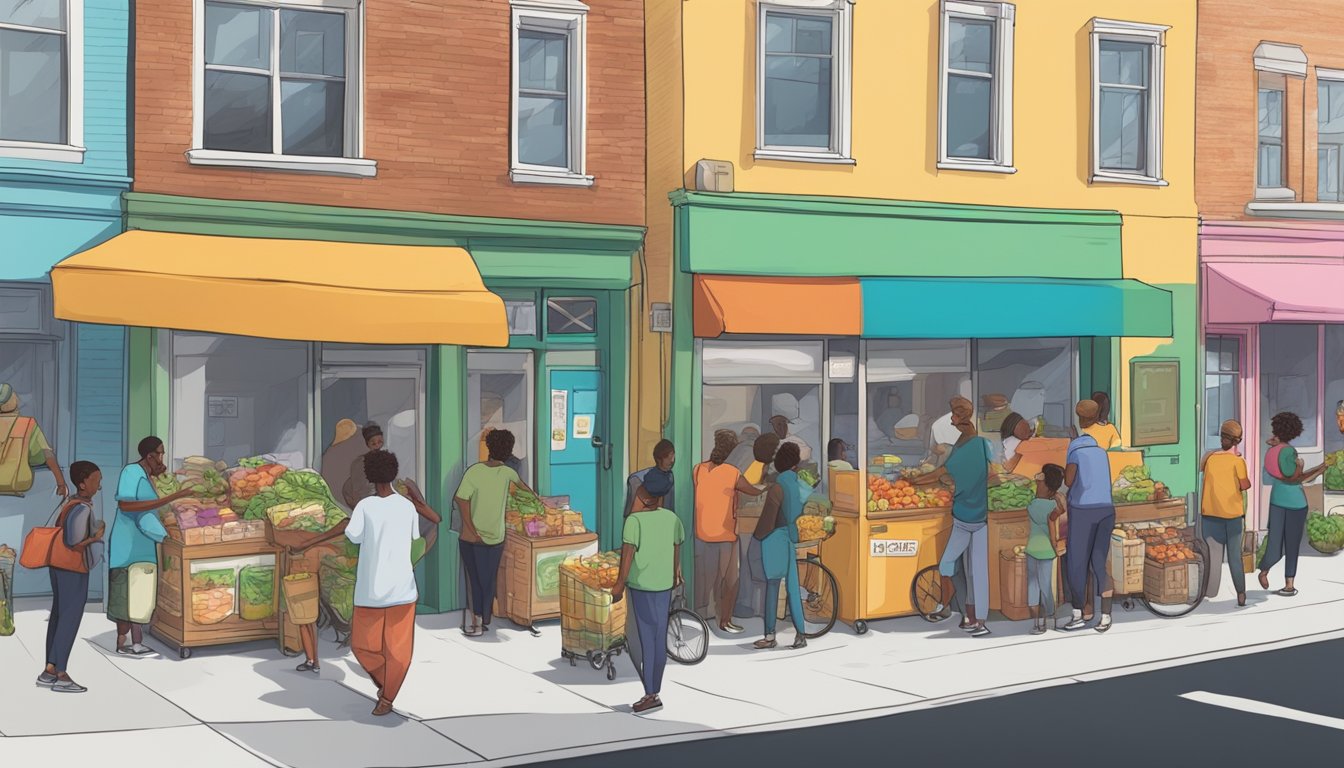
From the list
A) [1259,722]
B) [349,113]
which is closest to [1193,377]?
[1259,722]

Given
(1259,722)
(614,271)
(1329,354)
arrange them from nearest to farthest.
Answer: (1259,722)
(614,271)
(1329,354)

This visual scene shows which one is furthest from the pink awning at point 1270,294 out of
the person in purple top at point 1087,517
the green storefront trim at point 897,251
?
the person in purple top at point 1087,517

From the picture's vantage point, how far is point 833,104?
16172mm

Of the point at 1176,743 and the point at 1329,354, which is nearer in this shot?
the point at 1176,743

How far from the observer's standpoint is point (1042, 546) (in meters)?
13.6

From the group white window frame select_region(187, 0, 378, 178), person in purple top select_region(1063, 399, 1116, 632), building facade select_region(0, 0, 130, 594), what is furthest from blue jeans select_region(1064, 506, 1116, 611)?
building facade select_region(0, 0, 130, 594)

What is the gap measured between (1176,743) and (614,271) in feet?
25.2

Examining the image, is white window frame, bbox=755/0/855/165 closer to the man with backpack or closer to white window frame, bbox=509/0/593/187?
white window frame, bbox=509/0/593/187

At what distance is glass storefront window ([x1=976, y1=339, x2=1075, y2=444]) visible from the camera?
17078 mm

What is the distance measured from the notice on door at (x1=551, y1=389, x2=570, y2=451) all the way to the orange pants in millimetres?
5092

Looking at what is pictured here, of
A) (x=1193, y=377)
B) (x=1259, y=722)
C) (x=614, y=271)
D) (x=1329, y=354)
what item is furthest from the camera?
(x=1329, y=354)

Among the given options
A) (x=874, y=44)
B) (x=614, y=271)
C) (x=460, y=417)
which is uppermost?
(x=874, y=44)

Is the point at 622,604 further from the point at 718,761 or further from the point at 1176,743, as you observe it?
the point at 1176,743

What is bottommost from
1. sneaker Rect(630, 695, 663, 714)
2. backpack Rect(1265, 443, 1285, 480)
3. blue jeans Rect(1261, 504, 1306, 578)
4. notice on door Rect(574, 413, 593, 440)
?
sneaker Rect(630, 695, 663, 714)
